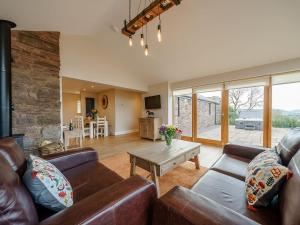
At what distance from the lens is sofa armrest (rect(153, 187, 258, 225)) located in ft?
2.06

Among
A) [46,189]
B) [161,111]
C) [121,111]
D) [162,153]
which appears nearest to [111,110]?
[121,111]

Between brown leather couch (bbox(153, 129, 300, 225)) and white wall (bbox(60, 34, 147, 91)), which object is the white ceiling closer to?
white wall (bbox(60, 34, 147, 91))

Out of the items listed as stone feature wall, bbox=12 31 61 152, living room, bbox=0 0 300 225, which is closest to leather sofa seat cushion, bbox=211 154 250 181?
living room, bbox=0 0 300 225

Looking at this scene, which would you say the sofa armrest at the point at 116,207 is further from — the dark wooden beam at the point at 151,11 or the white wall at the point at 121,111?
the white wall at the point at 121,111

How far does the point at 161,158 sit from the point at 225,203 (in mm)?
882

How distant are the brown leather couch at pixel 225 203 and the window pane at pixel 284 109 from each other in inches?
101

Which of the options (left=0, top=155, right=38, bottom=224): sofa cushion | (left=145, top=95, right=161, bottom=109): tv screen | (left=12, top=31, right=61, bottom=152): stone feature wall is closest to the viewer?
(left=0, top=155, right=38, bottom=224): sofa cushion

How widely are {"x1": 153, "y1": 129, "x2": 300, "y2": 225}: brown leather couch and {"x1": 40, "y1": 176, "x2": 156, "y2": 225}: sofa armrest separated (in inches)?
3.4

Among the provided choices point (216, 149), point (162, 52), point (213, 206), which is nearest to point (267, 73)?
point (216, 149)

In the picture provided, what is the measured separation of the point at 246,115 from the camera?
3719 millimetres

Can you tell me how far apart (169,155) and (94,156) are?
98cm

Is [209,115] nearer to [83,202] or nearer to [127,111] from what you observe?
[127,111]

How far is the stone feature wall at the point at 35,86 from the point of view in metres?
2.71

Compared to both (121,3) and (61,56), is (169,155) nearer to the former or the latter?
(121,3)
